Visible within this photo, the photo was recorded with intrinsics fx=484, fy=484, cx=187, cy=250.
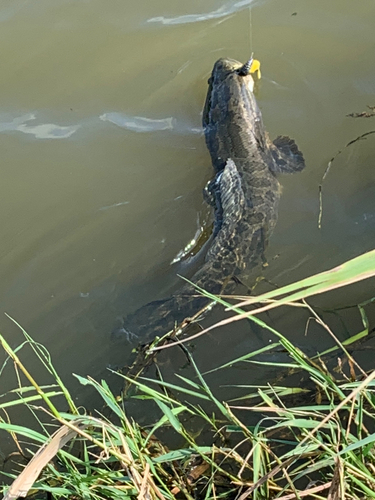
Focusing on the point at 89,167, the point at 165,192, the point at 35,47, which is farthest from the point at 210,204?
the point at 35,47

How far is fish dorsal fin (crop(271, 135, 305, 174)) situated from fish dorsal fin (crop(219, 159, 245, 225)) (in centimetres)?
36

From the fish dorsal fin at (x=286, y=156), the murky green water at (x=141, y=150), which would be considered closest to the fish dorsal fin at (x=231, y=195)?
the murky green water at (x=141, y=150)

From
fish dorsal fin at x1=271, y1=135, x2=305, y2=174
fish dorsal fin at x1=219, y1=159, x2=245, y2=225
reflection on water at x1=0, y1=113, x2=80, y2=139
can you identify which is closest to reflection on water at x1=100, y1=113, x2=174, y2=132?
reflection on water at x1=0, y1=113, x2=80, y2=139

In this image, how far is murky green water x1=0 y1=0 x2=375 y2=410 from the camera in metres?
3.41

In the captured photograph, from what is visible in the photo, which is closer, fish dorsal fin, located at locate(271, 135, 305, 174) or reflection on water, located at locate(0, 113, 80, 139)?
fish dorsal fin, located at locate(271, 135, 305, 174)

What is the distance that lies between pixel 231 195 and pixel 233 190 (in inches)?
2.0

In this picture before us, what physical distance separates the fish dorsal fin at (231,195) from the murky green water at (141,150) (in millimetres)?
230

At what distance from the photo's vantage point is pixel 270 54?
14.2ft

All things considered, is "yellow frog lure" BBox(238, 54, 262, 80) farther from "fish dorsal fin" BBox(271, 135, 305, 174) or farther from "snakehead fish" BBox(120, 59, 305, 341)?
"fish dorsal fin" BBox(271, 135, 305, 174)

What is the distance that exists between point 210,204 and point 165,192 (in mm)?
372

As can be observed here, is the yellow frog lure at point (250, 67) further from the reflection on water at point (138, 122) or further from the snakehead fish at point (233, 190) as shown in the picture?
the reflection on water at point (138, 122)

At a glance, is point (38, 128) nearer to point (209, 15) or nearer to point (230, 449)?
point (209, 15)

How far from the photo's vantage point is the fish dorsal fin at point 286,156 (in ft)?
12.7

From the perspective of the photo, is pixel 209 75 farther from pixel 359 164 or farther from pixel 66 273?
pixel 66 273
